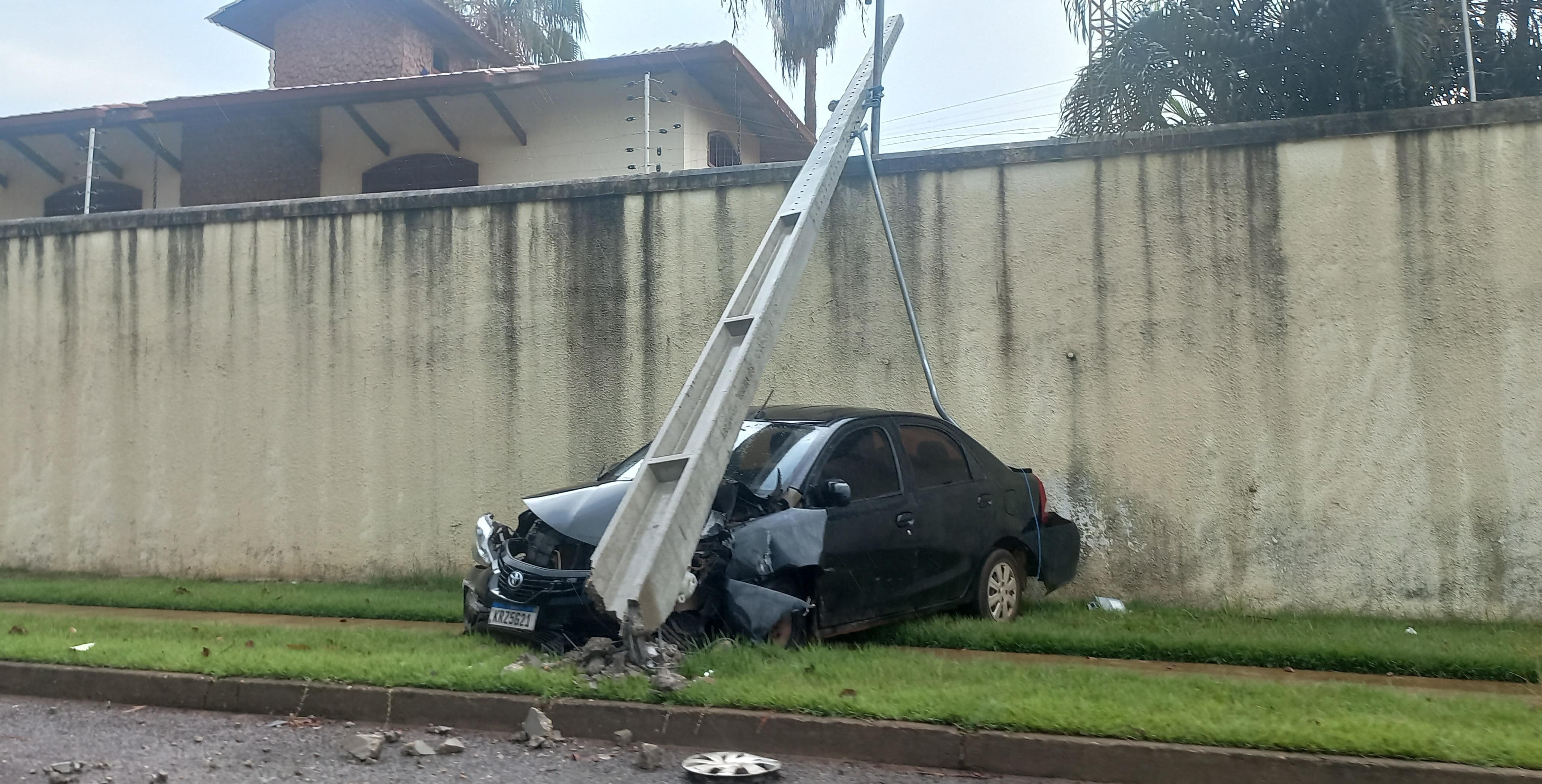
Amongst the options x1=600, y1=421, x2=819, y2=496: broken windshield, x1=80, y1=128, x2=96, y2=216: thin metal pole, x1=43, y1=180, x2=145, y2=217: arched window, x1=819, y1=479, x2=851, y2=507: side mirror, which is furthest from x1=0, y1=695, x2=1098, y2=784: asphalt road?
x1=43, y1=180, x2=145, y2=217: arched window

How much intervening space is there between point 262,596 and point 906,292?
17.9ft

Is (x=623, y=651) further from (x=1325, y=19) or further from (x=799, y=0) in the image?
(x=799, y=0)

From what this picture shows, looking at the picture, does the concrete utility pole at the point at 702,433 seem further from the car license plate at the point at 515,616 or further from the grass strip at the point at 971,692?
the car license plate at the point at 515,616

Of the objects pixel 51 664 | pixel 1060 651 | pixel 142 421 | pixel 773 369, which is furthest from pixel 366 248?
pixel 1060 651

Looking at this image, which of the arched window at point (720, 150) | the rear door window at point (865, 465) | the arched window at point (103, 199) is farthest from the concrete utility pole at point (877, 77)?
the arched window at point (103, 199)

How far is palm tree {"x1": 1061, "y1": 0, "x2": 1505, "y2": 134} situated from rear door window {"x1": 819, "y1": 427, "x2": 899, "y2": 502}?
342cm

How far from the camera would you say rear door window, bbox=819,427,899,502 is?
632cm

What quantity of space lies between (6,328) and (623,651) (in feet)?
28.6

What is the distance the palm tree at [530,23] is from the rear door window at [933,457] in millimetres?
20294

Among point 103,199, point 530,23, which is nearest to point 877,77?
point 103,199

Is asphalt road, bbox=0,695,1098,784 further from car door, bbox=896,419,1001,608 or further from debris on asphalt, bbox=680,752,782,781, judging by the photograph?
car door, bbox=896,419,1001,608

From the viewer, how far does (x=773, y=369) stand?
342 inches

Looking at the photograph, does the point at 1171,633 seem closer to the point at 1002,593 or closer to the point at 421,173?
the point at 1002,593

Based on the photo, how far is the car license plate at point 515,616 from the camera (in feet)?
18.7
